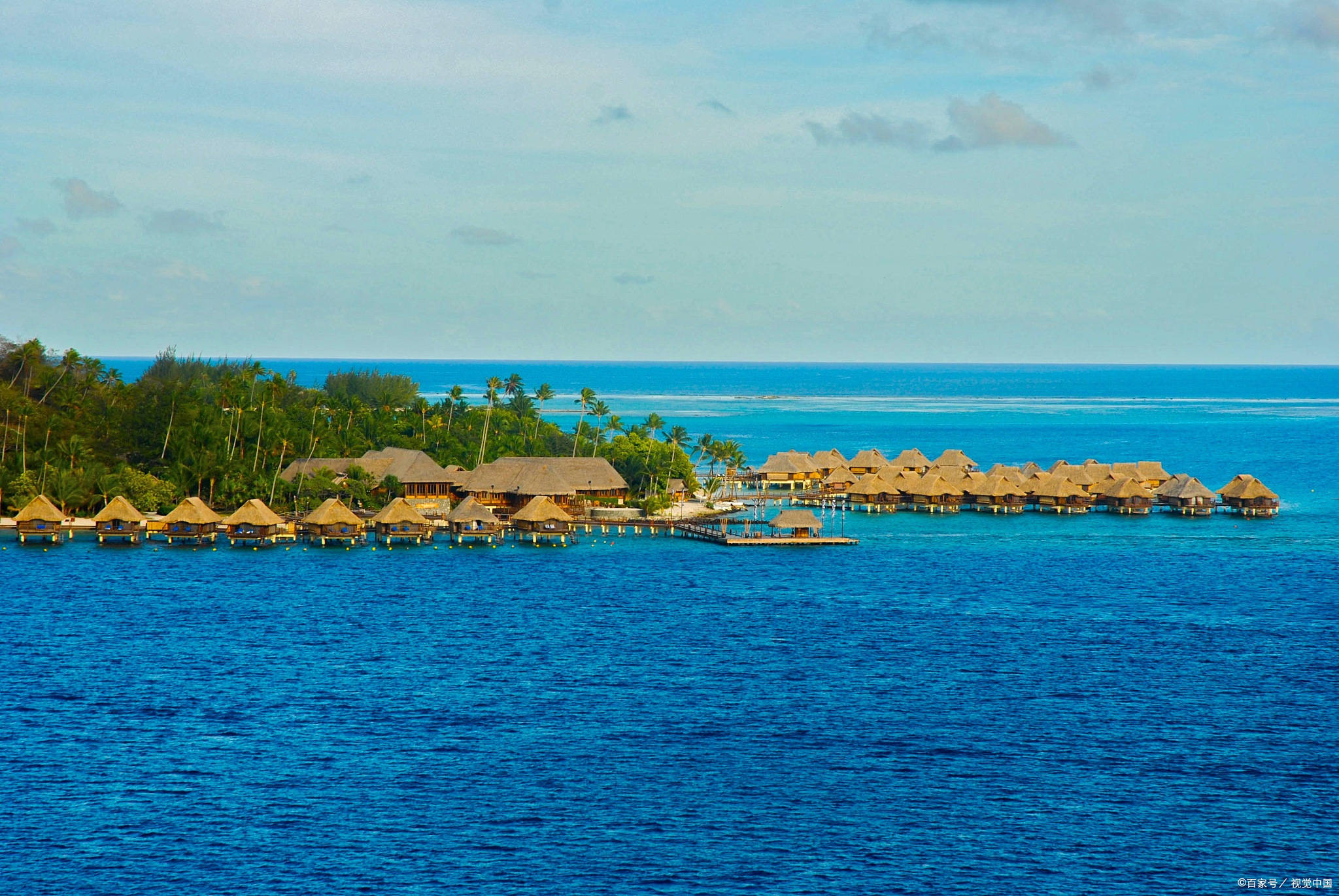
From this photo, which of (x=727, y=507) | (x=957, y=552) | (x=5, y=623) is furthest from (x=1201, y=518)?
(x=5, y=623)

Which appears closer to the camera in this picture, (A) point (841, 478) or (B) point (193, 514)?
(B) point (193, 514)

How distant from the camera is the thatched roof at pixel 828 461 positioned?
115 m

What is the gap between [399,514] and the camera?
264 feet

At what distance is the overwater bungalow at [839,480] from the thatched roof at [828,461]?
3.30 m

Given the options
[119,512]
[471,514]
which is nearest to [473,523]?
[471,514]

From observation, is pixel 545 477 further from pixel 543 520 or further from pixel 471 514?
pixel 471 514

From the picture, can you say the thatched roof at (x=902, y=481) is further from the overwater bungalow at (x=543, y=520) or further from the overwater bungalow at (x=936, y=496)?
the overwater bungalow at (x=543, y=520)

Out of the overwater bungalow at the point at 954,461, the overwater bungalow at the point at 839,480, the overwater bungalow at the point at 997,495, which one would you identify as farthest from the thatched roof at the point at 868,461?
the overwater bungalow at the point at 997,495

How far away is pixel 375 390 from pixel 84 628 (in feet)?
257

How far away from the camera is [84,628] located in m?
54.0

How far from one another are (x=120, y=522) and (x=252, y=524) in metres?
7.74

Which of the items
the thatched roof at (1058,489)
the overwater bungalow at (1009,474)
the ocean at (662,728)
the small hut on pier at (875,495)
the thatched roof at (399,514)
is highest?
the overwater bungalow at (1009,474)

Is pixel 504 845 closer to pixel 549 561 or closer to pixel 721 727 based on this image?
pixel 721 727

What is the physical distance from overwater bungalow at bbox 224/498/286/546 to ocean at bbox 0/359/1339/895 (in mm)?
6180
